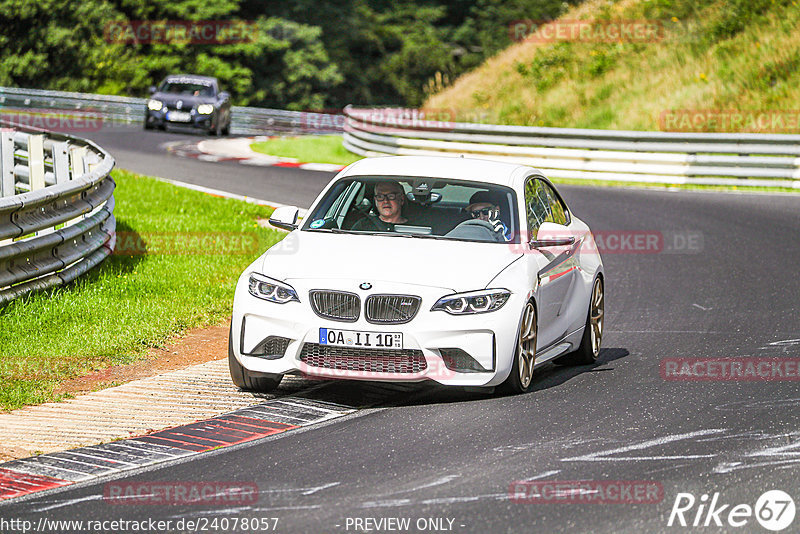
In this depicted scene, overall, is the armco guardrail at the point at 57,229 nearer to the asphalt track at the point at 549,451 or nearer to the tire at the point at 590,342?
the asphalt track at the point at 549,451

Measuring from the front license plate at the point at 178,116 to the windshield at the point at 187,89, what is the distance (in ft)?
2.60

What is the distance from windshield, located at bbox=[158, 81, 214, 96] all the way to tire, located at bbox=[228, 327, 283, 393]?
29378mm

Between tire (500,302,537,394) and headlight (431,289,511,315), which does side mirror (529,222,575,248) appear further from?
headlight (431,289,511,315)

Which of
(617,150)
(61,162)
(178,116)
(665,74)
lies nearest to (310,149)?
(178,116)

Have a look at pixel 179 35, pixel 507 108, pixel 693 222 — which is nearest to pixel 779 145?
pixel 693 222

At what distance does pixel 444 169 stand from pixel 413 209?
42 centimetres

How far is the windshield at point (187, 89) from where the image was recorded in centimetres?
3694

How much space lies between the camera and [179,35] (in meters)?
65.7

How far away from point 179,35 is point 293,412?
2371 inches

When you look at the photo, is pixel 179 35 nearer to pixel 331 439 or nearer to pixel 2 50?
pixel 2 50

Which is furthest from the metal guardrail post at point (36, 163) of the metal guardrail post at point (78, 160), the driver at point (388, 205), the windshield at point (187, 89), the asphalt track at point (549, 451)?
the windshield at point (187, 89)

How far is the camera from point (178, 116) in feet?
119

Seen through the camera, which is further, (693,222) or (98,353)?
(693,222)

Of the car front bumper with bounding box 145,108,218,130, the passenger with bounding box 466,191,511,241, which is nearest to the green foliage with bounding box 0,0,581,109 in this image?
the car front bumper with bounding box 145,108,218,130
